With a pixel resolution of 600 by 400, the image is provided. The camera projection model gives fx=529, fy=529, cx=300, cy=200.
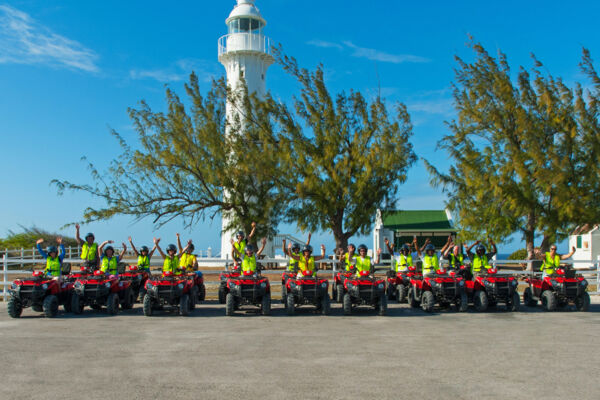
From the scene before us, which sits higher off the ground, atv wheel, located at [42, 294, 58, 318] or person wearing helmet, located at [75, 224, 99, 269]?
person wearing helmet, located at [75, 224, 99, 269]

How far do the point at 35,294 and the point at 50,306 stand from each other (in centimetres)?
43

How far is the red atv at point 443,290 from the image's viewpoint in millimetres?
13109

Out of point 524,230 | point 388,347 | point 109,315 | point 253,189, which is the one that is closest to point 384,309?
point 388,347

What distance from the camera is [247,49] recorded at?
2905 cm

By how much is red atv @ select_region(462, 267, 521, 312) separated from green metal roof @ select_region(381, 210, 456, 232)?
53.7 ft

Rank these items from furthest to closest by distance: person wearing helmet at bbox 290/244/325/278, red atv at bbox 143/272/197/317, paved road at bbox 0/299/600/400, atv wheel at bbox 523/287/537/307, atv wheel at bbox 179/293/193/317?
atv wheel at bbox 523/287/537/307 < person wearing helmet at bbox 290/244/325/278 < atv wheel at bbox 179/293/193/317 < red atv at bbox 143/272/197/317 < paved road at bbox 0/299/600/400

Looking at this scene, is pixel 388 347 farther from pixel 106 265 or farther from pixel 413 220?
pixel 413 220

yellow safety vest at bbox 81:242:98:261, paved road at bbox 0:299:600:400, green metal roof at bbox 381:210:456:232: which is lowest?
paved road at bbox 0:299:600:400

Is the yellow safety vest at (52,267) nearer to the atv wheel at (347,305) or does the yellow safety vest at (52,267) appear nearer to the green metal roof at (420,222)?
the atv wheel at (347,305)

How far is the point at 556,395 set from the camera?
574 centimetres

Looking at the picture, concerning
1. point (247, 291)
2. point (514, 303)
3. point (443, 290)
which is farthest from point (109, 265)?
point (514, 303)

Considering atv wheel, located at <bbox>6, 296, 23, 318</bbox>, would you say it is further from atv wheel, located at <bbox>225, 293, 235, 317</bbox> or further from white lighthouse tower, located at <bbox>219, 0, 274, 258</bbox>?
white lighthouse tower, located at <bbox>219, 0, 274, 258</bbox>

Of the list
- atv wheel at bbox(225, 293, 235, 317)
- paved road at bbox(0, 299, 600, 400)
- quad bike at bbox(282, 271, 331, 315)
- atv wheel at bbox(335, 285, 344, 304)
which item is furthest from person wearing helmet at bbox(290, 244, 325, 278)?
atv wheel at bbox(335, 285, 344, 304)

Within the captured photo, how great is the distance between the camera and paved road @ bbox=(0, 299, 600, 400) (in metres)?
5.97
